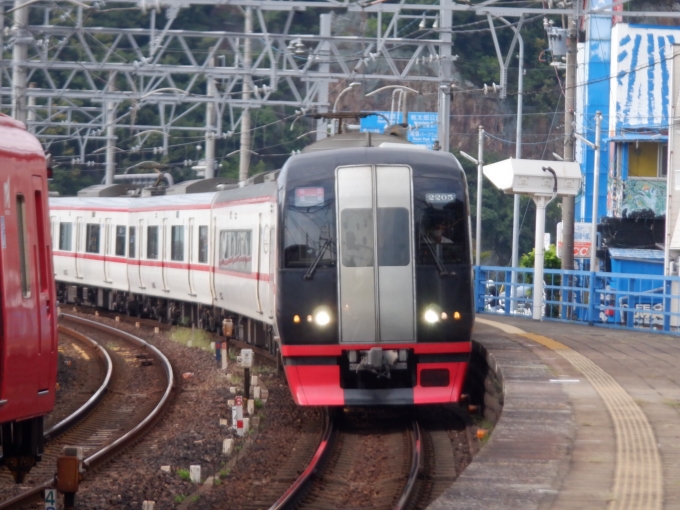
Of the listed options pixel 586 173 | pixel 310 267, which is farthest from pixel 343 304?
pixel 586 173

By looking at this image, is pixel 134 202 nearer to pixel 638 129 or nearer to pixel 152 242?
pixel 152 242

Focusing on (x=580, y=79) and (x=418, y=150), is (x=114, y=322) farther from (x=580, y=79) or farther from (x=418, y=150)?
(x=580, y=79)

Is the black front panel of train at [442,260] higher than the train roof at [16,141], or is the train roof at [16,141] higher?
the train roof at [16,141]

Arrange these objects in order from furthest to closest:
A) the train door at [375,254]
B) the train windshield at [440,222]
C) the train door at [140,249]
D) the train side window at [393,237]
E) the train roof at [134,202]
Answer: the train door at [140,249] < the train roof at [134,202] < the train windshield at [440,222] < the train side window at [393,237] < the train door at [375,254]

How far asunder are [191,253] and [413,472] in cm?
1323

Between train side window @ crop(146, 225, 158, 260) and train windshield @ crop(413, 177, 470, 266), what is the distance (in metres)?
13.4

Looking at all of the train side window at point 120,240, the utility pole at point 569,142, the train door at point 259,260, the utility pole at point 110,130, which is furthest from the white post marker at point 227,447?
the train side window at point 120,240

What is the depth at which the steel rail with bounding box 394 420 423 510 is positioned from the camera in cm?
826

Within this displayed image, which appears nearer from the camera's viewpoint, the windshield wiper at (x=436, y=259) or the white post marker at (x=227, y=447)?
the white post marker at (x=227, y=447)

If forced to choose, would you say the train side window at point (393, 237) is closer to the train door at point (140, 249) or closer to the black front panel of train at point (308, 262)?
the black front panel of train at point (308, 262)

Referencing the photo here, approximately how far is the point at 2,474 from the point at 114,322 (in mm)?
16837

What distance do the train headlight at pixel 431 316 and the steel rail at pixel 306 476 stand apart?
142 cm

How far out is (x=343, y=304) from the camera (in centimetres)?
1121

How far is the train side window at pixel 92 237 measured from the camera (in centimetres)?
2803
